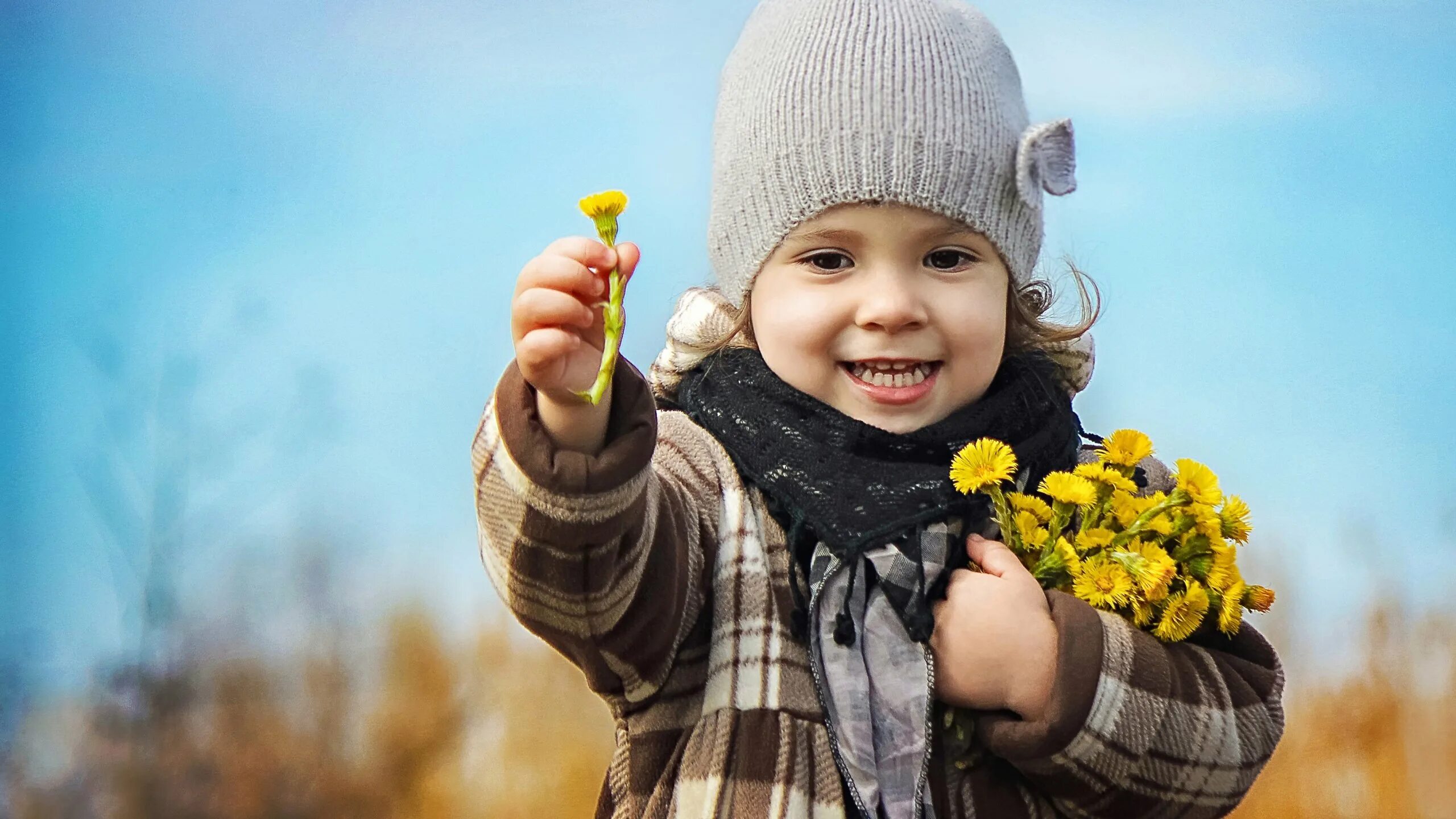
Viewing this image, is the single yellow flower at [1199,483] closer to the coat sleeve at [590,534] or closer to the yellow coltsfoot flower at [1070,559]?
the yellow coltsfoot flower at [1070,559]

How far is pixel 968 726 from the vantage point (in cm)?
119

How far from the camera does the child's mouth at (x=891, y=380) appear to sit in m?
1.27

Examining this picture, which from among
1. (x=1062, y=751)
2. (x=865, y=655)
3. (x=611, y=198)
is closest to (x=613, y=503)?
(x=611, y=198)

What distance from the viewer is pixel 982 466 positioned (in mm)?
1210

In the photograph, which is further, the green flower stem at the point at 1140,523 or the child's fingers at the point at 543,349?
the green flower stem at the point at 1140,523

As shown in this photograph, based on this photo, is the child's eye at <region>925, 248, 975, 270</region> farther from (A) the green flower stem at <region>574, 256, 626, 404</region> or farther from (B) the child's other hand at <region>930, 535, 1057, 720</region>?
(A) the green flower stem at <region>574, 256, 626, 404</region>

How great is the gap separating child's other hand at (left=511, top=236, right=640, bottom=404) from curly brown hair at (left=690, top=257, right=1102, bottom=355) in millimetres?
390

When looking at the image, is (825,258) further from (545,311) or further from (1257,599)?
(1257,599)

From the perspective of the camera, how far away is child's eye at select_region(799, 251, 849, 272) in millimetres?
1272

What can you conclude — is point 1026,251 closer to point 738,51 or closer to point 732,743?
point 738,51

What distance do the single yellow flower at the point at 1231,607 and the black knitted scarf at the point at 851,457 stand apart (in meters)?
0.21

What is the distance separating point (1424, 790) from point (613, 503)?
6.62 ft

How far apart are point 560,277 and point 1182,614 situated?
2.13 feet

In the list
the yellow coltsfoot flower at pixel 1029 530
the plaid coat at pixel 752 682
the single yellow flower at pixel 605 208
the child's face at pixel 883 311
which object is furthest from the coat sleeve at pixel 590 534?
the yellow coltsfoot flower at pixel 1029 530
